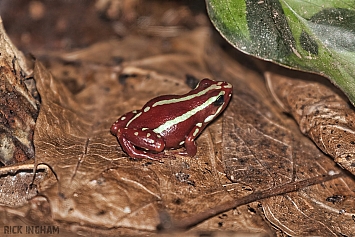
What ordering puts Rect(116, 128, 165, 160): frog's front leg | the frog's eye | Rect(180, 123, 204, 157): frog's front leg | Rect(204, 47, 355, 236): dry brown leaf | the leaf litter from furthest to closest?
the frog's eye → Rect(180, 123, 204, 157): frog's front leg → Rect(116, 128, 165, 160): frog's front leg → Rect(204, 47, 355, 236): dry brown leaf → the leaf litter

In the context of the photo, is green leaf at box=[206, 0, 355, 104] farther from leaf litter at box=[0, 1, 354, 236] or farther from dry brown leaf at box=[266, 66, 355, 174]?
leaf litter at box=[0, 1, 354, 236]

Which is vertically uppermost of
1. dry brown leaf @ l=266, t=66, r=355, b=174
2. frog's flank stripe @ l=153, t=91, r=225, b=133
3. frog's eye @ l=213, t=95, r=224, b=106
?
dry brown leaf @ l=266, t=66, r=355, b=174

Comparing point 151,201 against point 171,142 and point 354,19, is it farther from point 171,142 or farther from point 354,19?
point 354,19

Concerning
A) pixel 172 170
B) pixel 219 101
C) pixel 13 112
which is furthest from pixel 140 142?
pixel 13 112

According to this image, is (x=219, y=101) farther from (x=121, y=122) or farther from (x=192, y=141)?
(x=121, y=122)

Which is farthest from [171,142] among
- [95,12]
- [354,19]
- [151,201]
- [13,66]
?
[95,12]

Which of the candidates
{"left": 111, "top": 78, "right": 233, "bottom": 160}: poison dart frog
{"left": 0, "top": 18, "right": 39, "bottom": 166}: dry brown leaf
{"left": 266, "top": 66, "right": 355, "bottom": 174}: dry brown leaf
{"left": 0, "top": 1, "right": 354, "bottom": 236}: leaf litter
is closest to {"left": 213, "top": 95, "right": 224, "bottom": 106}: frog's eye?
{"left": 111, "top": 78, "right": 233, "bottom": 160}: poison dart frog
